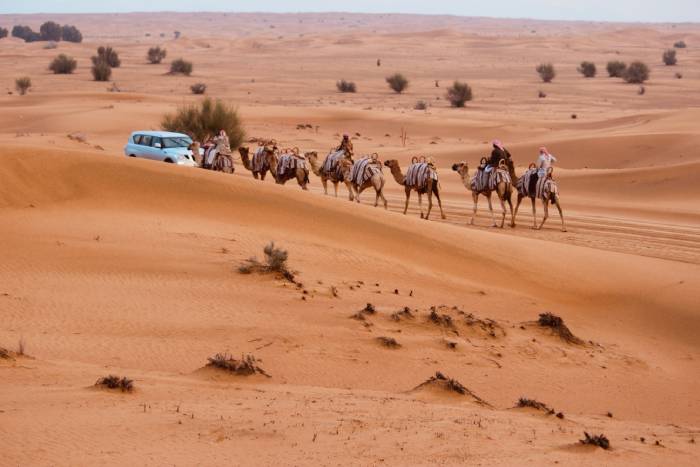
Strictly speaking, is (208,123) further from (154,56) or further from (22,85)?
(154,56)

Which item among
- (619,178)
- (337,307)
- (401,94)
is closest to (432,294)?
(337,307)

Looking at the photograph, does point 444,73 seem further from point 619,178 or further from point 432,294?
point 432,294

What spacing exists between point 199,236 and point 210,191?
2.80 metres

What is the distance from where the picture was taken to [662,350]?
49.8ft

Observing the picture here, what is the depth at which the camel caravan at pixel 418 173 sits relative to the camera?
24328mm

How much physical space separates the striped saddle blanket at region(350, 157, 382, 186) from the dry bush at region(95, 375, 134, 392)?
16.3 metres

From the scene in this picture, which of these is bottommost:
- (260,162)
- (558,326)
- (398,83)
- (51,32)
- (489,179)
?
(398,83)

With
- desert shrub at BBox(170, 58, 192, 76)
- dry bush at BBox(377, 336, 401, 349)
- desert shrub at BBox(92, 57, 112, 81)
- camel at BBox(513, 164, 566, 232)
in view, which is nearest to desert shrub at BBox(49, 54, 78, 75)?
desert shrub at BBox(92, 57, 112, 81)


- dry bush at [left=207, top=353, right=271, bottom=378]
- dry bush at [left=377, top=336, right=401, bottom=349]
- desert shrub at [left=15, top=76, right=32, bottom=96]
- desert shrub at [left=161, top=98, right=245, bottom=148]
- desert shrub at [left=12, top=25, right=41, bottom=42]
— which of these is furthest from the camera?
desert shrub at [left=12, top=25, right=41, bottom=42]

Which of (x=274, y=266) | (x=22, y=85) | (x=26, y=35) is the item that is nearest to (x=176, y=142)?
(x=274, y=266)

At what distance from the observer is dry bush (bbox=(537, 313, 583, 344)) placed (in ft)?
48.2

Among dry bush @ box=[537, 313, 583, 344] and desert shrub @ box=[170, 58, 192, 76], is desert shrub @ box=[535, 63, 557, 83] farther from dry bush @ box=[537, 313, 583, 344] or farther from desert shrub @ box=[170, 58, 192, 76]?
dry bush @ box=[537, 313, 583, 344]

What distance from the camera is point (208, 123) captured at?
40562 mm

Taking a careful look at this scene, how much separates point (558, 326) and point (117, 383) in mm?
6916
